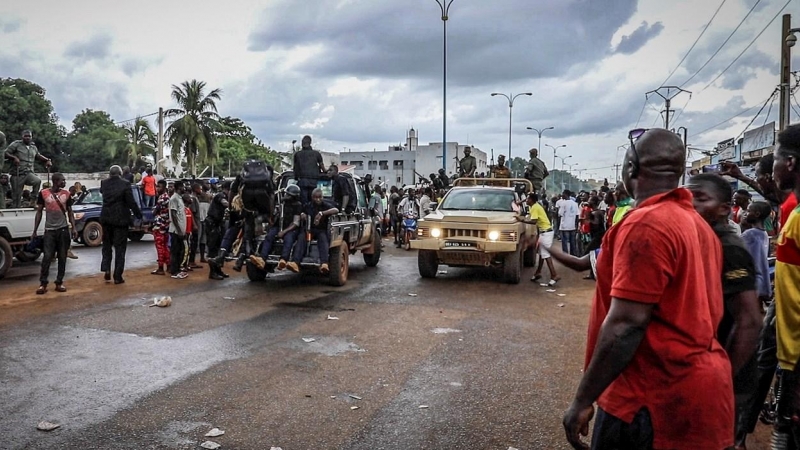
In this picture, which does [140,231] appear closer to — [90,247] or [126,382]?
[90,247]

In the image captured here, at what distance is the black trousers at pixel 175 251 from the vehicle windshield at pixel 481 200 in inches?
205

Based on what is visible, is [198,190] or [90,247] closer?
[198,190]

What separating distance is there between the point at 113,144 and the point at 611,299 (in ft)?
162

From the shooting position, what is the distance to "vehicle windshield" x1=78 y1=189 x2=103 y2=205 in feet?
56.4

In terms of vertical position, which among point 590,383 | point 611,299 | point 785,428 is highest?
point 611,299

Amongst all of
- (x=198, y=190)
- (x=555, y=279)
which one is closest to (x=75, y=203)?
(x=198, y=190)

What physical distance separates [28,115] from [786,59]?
44790mm

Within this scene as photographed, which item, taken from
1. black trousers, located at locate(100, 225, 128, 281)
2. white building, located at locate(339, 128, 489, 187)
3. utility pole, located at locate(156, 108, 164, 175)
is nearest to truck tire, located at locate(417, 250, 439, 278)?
black trousers, located at locate(100, 225, 128, 281)

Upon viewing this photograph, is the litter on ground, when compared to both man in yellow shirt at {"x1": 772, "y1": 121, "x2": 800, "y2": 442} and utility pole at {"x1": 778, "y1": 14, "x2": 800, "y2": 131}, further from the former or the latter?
utility pole at {"x1": 778, "y1": 14, "x2": 800, "y2": 131}

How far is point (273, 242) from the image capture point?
10.2 m

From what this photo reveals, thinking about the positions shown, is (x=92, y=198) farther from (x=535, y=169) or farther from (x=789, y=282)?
(x=789, y=282)

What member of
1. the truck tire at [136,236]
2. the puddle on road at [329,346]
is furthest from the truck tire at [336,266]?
the truck tire at [136,236]

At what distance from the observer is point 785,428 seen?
320cm

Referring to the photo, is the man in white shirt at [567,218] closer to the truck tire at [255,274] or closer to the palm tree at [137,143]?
the truck tire at [255,274]
